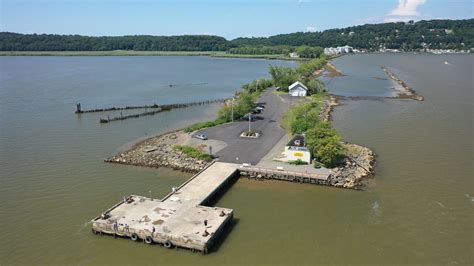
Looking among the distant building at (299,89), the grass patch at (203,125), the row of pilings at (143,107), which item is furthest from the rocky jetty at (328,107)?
the row of pilings at (143,107)

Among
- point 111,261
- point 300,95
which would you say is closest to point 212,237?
point 111,261

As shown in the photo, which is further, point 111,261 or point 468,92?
point 468,92

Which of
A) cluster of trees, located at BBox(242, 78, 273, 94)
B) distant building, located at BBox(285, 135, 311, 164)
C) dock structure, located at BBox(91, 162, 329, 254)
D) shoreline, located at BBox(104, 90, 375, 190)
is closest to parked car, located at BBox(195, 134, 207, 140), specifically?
shoreline, located at BBox(104, 90, 375, 190)

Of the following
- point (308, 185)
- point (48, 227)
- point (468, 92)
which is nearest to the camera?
point (48, 227)

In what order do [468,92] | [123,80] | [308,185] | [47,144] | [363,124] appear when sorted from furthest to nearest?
1. [123,80]
2. [468,92]
3. [363,124]
4. [47,144]
5. [308,185]

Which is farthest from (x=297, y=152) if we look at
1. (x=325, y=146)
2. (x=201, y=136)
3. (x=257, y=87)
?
(x=257, y=87)

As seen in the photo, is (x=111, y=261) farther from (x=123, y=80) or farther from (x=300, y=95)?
(x=123, y=80)

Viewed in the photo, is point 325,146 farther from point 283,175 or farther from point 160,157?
point 160,157
